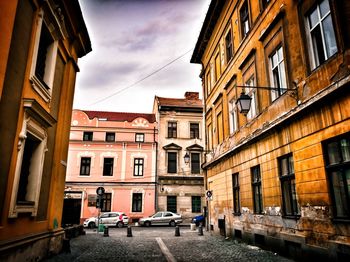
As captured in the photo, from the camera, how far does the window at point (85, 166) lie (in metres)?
31.3

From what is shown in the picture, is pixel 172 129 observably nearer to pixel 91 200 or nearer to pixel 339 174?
pixel 91 200

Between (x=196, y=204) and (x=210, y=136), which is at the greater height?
(x=210, y=136)

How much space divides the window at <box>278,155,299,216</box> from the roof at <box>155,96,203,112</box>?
24.5 m

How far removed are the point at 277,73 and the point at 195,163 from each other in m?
23.3

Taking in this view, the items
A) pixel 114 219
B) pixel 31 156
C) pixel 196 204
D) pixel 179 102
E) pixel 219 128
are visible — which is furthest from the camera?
pixel 179 102

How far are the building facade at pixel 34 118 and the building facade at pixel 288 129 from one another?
658 cm

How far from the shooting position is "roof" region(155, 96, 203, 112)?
3344 centimetres

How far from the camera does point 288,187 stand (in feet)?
29.9

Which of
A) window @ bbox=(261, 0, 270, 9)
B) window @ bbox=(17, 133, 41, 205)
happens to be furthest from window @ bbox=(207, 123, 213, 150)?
window @ bbox=(17, 133, 41, 205)

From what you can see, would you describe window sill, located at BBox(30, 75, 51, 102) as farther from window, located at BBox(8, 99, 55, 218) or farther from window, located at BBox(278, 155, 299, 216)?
window, located at BBox(278, 155, 299, 216)

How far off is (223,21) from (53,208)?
13.1m

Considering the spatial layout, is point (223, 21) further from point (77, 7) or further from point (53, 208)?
point (53, 208)

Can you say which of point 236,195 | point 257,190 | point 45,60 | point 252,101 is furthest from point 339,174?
point 45,60

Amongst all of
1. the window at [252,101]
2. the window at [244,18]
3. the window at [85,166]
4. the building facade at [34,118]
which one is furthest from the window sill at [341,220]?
the window at [85,166]
